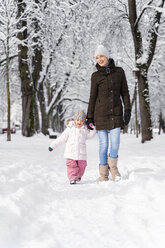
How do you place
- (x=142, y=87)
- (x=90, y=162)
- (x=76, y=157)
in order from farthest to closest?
(x=142, y=87) → (x=90, y=162) → (x=76, y=157)

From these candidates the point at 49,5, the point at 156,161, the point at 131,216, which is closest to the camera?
the point at 131,216

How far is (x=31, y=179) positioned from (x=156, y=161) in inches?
106

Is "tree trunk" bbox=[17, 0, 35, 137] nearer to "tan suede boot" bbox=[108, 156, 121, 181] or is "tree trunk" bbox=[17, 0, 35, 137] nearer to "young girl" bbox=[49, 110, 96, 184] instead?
"young girl" bbox=[49, 110, 96, 184]

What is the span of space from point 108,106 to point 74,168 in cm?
121

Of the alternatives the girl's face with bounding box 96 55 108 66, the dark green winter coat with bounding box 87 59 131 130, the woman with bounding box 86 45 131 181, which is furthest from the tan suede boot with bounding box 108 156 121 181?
the girl's face with bounding box 96 55 108 66

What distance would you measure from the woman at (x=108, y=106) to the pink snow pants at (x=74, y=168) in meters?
0.43

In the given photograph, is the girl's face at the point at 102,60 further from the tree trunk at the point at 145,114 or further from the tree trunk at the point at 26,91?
the tree trunk at the point at 26,91

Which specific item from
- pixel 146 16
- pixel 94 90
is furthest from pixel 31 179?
pixel 146 16

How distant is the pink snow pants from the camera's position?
455 centimetres

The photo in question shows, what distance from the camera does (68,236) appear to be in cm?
215

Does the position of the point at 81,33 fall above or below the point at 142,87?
above

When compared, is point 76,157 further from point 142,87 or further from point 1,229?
point 142,87

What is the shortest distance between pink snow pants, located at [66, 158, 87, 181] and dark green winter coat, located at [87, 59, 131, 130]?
29.9 inches

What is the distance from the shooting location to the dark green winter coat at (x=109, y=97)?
427 cm
